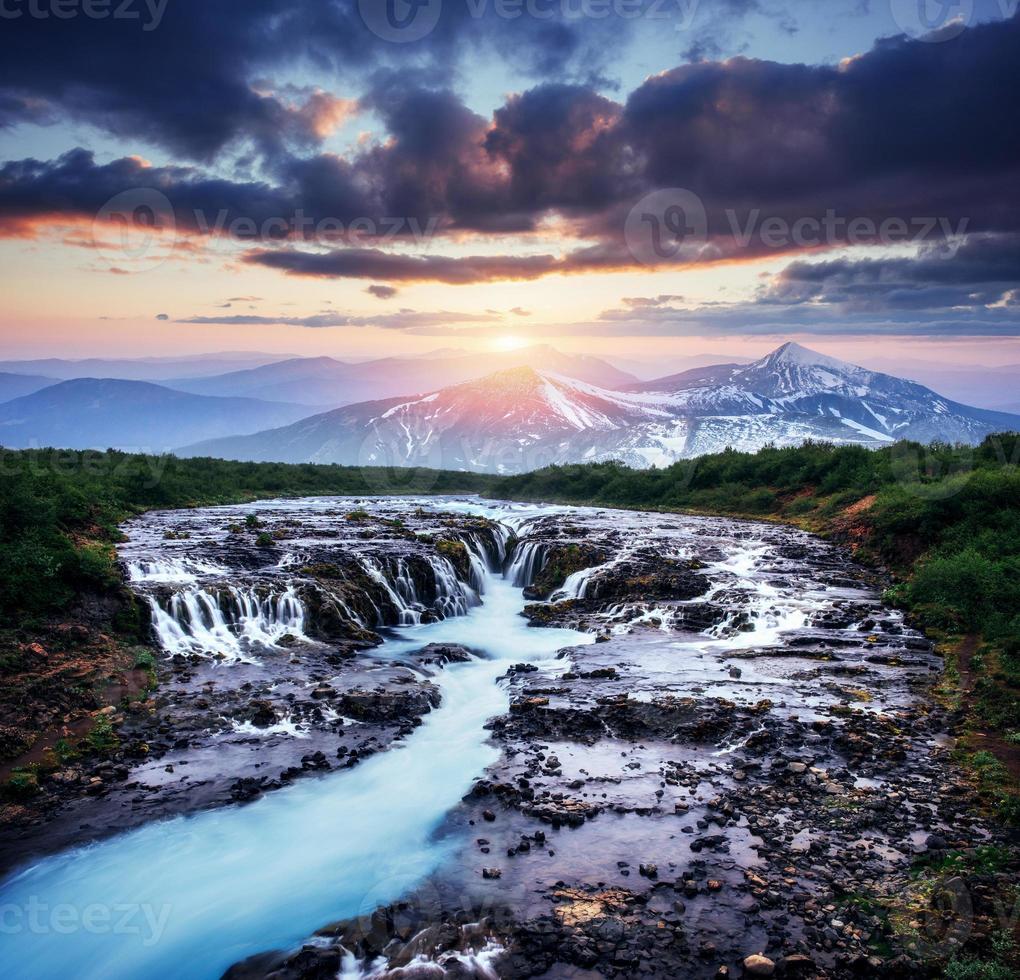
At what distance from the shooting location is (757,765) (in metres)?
12.0

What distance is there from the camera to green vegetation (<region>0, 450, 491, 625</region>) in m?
17.3

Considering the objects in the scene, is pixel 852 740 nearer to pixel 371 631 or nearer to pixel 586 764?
pixel 586 764

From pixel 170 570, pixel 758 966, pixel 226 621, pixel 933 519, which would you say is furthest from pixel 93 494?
pixel 933 519

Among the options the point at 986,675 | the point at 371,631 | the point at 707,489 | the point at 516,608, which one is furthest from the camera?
the point at 707,489

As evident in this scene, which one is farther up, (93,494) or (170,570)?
(93,494)

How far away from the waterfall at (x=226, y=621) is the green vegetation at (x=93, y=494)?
6.50 feet

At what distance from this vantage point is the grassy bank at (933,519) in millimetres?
14094

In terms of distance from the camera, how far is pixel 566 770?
482 inches

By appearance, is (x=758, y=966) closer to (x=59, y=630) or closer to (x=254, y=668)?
(x=254, y=668)

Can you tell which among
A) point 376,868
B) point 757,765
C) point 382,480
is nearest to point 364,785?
point 376,868

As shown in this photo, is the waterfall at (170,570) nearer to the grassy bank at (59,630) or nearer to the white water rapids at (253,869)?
the grassy bank at (59,630)

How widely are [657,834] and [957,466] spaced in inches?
1310

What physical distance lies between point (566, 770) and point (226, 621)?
12.4 metres

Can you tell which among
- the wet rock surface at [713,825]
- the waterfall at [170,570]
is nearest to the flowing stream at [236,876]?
the wet rock surface at [713,825]
